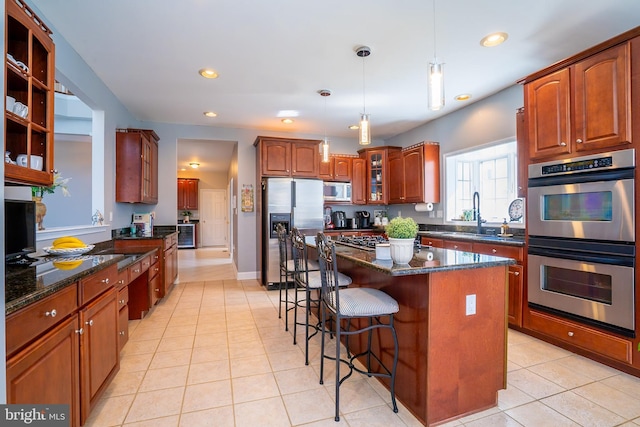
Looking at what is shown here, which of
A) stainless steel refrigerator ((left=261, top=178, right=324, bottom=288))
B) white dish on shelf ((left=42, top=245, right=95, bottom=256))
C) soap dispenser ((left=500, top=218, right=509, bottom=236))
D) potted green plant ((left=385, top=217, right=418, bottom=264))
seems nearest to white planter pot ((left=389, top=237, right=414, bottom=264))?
potted green plant ((left=385, top=217, right=418, bottom=264))

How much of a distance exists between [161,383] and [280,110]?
363 centimetres

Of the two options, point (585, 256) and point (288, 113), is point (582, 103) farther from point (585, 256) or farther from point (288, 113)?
point (288, 113)

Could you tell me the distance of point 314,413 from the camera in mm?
1826

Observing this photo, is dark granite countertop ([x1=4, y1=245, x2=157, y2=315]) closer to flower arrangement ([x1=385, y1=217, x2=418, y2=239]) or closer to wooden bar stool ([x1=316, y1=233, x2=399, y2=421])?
wooden bar stool ([x1=316, y1=233, x2=399, y2=421])

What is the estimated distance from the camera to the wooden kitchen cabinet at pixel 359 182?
5789mm

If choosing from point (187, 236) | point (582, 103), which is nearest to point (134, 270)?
point (582, 103)

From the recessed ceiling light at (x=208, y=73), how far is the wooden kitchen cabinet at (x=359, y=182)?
309cm

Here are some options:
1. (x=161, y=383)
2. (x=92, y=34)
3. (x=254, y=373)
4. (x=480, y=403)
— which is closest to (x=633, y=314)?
(x=480, y=403)

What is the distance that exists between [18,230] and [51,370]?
3.61 ft

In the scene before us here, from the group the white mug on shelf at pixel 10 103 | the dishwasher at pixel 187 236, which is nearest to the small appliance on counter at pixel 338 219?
the white mug on shelf at pixel 10 103

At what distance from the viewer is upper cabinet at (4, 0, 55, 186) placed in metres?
1.50

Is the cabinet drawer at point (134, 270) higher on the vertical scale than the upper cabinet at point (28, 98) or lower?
lower

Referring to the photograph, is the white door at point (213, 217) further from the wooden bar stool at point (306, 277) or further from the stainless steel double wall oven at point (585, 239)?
the stainless steel double wall oven at point (585, 239)

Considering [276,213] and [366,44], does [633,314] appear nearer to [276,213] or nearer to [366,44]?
[366,44]
